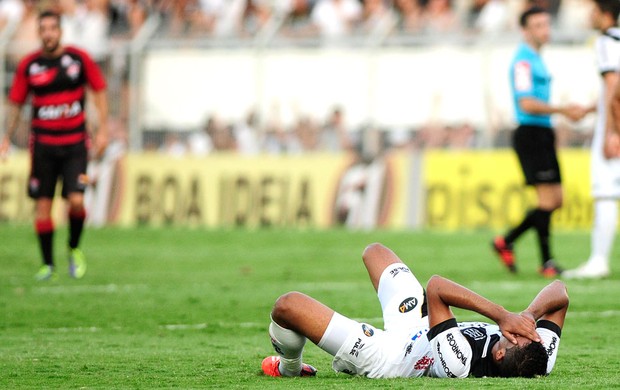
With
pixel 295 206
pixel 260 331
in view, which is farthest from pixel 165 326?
pixel 295 206

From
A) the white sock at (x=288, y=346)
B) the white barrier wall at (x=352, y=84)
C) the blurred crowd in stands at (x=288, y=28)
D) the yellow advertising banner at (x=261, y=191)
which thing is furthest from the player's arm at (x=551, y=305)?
the white barrier wall at (x=352, y=84)

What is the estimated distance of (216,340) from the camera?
335 inches

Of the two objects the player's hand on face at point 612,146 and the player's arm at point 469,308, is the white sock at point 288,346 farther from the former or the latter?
the player's hand on face at point 612,146

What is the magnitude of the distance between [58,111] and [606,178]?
17.8 feet

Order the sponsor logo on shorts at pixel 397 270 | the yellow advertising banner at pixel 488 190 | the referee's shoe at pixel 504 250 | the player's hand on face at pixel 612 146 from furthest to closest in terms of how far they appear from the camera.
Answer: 1. the yellow advertising banner at pixel 488 190
2. the referee's shoe at pixel 504 250
3. the player's hand on face at pixel 612 146
4. the sponsor logo on shorts at pixel 397 270

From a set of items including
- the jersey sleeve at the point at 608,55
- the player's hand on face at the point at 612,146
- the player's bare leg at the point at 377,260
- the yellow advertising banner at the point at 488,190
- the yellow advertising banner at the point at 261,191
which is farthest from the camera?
the yellow advertising banner at the point at 261,191

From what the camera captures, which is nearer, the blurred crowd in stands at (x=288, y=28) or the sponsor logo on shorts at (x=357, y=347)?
the sponsor logo on shorts at (x=357, y=347)

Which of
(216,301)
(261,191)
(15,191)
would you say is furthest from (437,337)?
(15,191)

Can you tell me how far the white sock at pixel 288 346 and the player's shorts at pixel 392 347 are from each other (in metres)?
0.20

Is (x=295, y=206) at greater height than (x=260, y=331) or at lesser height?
lesser

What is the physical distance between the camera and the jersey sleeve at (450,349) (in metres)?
6.32

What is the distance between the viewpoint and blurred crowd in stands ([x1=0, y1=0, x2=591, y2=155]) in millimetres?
20906

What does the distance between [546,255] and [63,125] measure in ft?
16.4

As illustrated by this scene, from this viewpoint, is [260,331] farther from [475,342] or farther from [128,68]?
[128,68]
